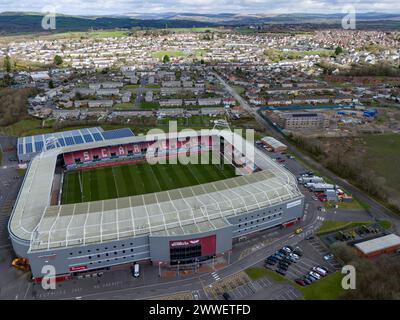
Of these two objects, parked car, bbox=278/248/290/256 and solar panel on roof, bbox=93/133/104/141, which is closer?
parked car, bbox=278/248/290/256

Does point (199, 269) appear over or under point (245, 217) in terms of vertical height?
under

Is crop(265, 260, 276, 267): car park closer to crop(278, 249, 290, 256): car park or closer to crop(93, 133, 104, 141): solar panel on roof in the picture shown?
crop(278, 249, 290, 256): car park

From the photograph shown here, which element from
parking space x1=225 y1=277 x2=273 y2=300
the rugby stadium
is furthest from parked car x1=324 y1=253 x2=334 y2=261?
parking space x1=225 y1=277 x2=273 y2=300

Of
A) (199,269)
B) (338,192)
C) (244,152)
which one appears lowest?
(199,269)

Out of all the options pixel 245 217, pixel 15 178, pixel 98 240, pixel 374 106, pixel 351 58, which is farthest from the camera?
pixel 351 58

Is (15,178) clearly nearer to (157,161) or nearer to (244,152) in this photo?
(157,161)

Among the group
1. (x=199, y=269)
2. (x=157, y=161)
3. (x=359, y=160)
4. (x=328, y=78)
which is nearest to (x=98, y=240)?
(x=199, y=269)

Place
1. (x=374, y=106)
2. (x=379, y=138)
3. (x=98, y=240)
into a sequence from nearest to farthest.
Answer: (x=98, y=240) < (x=379, y=138) < (x=374, y=106)
